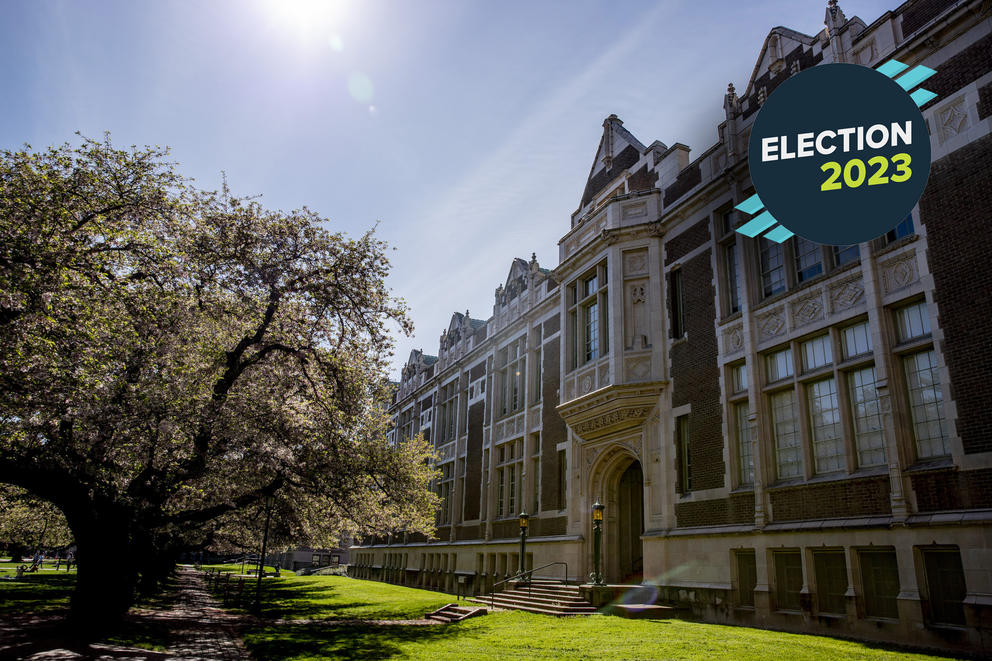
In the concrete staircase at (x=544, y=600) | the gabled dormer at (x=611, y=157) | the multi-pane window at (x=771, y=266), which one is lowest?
the concrete staircase at (x=544, y=600)

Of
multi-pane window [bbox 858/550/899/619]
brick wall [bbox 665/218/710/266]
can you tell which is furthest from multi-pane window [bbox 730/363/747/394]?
multi-pane window [bbox 858/550/899/619]

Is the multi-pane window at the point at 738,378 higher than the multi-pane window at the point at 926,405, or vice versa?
the multi-pane window at the point at 738,378

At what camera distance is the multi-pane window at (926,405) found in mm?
11859

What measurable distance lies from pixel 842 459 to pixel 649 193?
36.3ft

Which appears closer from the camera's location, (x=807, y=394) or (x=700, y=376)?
(x=807, y=394)

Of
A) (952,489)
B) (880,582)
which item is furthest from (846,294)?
(880,582)

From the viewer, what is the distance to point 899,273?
12977mm

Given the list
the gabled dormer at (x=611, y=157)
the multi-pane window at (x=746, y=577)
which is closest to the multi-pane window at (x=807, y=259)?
the multi-pane window at (x=746, y=577)

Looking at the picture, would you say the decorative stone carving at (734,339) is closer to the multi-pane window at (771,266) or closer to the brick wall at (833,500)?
the multi-pane window at (771,266)

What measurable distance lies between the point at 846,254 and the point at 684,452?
6940mm

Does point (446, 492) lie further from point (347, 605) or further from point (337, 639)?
point (337, 639)

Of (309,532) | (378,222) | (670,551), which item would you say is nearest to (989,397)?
(670,551)

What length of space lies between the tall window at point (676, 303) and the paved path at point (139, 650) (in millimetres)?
14193

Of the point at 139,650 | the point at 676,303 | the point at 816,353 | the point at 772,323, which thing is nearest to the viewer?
the point at 139,650
